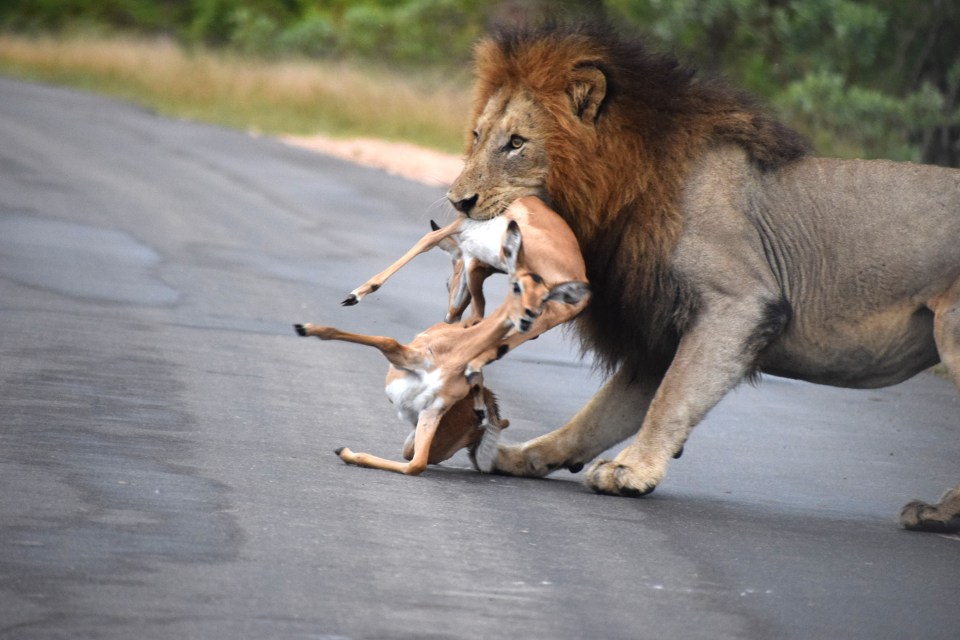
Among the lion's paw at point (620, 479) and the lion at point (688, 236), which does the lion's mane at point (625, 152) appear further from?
the lion's paw at point (620, 479)

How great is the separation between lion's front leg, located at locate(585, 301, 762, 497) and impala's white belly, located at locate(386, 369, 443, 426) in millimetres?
814

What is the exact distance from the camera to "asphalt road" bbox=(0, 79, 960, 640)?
4.74 metres

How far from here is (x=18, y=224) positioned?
14109mm

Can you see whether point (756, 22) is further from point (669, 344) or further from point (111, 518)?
point (111, 518)

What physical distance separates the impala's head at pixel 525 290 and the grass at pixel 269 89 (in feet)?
56.8

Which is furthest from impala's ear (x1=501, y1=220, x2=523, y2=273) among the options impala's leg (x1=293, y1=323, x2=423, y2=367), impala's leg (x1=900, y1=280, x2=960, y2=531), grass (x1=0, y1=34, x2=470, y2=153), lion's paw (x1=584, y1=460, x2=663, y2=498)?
grass (x1=0, y1=34, x2=470, y2=153)

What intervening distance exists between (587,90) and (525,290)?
939 mm

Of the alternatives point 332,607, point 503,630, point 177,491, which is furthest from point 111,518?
point 503,630

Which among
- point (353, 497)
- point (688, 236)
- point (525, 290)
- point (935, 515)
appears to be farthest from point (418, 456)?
point (935, 515)

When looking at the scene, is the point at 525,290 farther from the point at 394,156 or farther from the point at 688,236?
the point at 394,156

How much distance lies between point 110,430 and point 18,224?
304 inches

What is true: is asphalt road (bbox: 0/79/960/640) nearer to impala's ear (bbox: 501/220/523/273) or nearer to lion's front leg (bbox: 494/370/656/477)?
lion's front leg (bbox: 494/370/656/477)

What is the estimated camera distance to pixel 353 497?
6.05 m

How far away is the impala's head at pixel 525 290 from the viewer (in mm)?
6363
